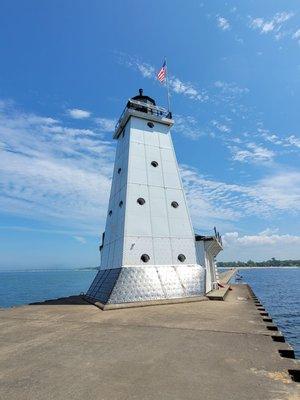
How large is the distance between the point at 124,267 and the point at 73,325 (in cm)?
680

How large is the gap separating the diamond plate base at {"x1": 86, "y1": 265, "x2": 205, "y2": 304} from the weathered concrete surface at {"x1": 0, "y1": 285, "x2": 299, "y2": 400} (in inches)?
181

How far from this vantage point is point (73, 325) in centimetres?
1088

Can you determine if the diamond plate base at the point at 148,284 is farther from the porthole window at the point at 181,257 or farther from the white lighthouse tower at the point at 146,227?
the porthole window at the point at 181,257

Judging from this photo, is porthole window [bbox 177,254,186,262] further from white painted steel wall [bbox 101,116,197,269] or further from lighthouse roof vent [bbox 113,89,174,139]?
lighthouse roof vent [bbox 113,89,174,139]

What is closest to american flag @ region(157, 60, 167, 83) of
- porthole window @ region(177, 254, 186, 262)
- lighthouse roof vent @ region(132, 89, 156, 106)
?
lighthouse roof vent @ region(132, 89, 156, 106)

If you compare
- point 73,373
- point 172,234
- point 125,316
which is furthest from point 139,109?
point 73,373

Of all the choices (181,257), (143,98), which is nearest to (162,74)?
(143,98)

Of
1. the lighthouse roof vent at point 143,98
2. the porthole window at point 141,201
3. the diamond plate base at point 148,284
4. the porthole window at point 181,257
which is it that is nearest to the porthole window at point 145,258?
the diamond plate base at point 148,284

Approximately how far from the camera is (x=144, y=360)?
22.1 feet

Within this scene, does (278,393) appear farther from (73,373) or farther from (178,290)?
(178,290)

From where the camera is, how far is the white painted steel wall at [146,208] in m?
18.9

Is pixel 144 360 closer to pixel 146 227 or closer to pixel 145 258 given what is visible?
pixel 145 258

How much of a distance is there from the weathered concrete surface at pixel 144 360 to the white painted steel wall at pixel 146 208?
7508mm

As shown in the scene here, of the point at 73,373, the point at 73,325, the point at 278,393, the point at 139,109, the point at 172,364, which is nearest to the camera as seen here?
the point at 278,393
